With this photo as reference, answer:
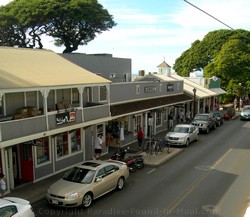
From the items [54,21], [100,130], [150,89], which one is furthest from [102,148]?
[54,21]

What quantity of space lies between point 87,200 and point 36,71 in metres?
6.96

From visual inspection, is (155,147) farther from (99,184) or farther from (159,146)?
(99,184)

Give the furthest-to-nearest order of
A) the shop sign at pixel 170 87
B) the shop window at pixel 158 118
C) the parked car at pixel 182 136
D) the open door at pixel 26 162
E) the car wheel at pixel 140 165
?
the shop sign at pixel 170 87 < the shop window at pixel 158 118 < the parked car at pixel 182 136 < the car wheel at pixel 140 165 < the open door at pixel 26 162

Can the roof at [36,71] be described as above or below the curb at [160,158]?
above

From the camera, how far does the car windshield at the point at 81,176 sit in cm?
1318

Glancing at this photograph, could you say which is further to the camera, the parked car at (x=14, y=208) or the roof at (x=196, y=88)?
the roof at (x=196, y=88)

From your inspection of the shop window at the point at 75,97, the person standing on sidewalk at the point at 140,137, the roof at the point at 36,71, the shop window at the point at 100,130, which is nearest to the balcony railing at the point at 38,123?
the roof at the point at 36,71

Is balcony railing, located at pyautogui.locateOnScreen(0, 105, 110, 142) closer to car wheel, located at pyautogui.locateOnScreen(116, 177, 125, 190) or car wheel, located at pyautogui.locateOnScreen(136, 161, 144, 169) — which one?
car wheel, located at pyautogui.locateOnScreen(136, 161, 144, 169)

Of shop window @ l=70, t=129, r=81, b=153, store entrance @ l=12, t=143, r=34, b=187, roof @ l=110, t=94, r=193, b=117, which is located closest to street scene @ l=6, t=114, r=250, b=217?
store entrance @ l=12, t=143, r=34, b=187

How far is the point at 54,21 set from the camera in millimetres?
53938

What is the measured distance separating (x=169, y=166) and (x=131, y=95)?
7.76 m

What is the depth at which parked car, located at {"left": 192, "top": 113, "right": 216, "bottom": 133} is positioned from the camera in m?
29.5

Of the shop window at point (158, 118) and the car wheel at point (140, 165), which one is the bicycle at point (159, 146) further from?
the shop window at point (158, 118)

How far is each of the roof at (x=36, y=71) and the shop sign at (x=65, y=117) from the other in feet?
4.96
